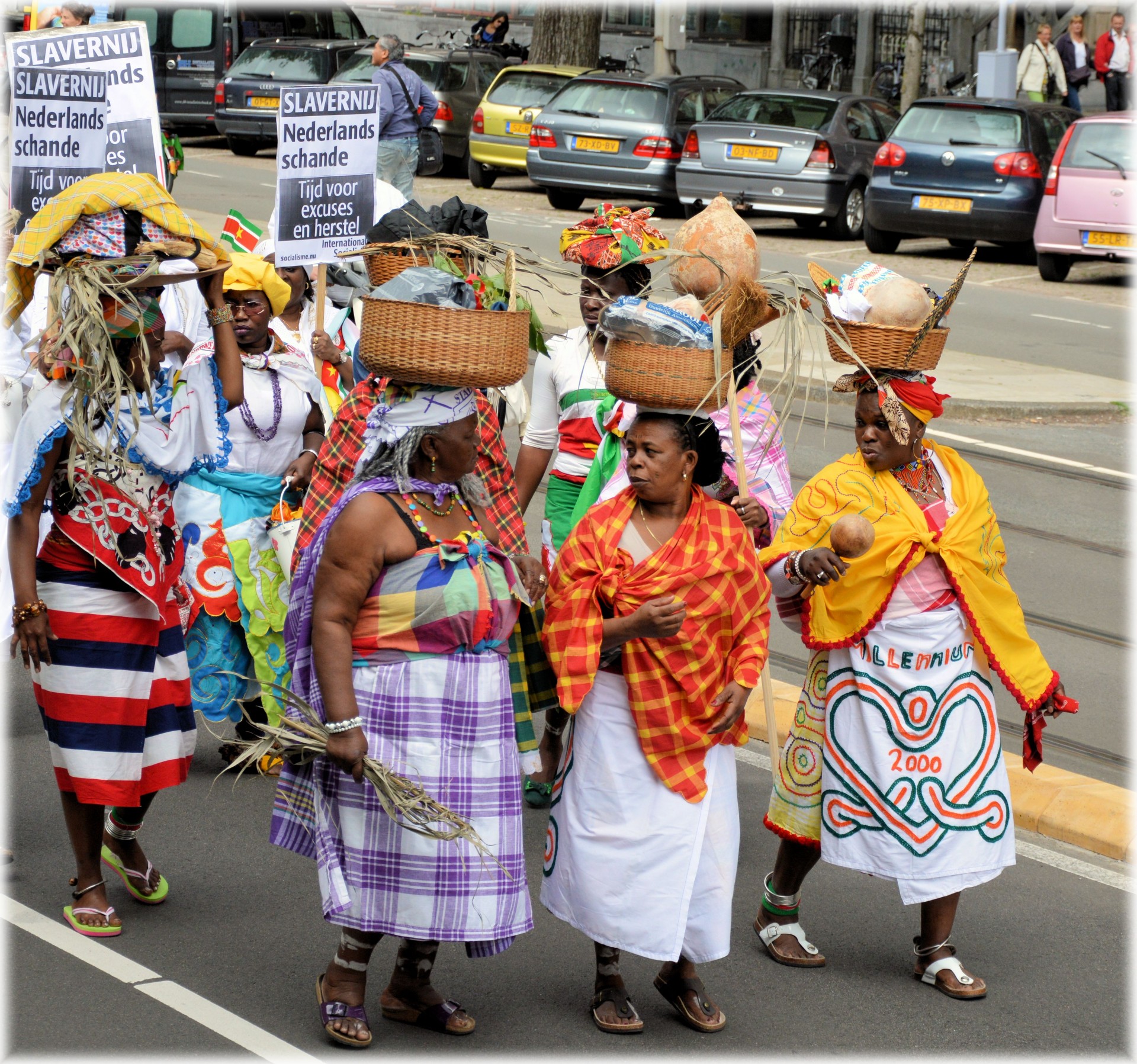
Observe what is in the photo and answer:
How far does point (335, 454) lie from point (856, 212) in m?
15.6

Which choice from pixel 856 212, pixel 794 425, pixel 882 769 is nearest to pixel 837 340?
pixel 882 769

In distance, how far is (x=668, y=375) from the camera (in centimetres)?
441

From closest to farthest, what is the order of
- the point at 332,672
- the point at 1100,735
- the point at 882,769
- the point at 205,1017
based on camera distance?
the point at 332,672
the point at 205,1017
the point at 882,769
the point at 1100,735

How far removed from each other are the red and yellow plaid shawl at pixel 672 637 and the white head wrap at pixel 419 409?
499 millimetres

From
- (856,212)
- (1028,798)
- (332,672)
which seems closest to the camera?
(332,672)

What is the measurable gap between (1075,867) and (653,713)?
2.09m

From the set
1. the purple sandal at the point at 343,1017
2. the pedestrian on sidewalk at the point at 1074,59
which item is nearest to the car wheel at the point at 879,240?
the pedestrian on sidewalk at the point at 1074,59

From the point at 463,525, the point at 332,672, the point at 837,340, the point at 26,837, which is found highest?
the point at 837,340

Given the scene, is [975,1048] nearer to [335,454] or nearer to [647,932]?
[647,932]

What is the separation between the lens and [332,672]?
13.6 ft

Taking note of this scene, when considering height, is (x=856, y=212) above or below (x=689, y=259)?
below

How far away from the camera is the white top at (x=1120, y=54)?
84.4 feet

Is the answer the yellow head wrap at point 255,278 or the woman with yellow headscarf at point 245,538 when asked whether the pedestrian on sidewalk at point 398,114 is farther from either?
the woman with yellow headscarf at point 245,538

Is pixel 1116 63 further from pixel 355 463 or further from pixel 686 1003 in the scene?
pixel 686 1003
